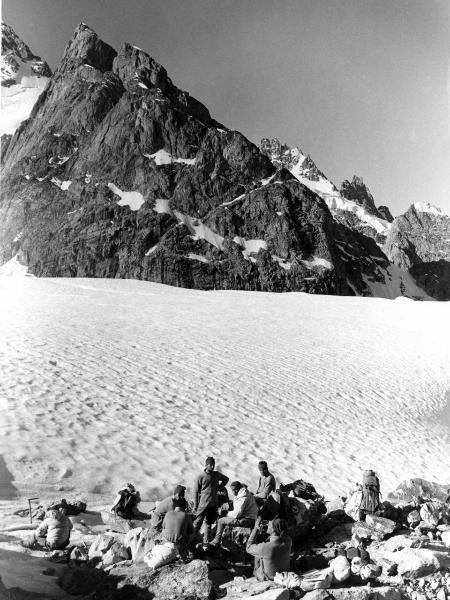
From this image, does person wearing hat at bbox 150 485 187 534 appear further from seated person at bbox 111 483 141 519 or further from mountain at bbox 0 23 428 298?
mountain at bbox 0 23 428 298

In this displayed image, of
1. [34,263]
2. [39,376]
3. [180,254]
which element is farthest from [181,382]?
[34,263]

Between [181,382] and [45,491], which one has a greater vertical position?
[181,382]

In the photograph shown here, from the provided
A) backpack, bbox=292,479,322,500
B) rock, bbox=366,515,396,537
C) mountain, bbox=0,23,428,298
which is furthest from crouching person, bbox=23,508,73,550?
mountain, bbox=0,23,428,298

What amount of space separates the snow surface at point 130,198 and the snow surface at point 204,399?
360 feet

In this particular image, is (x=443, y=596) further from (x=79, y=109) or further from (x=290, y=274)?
(x=79, y=109)

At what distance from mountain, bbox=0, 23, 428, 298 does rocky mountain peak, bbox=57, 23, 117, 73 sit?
680 centimetres

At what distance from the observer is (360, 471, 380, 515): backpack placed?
31.1ft

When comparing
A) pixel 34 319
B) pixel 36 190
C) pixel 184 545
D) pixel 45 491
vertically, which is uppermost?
pixel 36 190

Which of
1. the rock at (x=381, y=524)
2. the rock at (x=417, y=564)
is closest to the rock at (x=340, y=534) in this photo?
the rock at (x=381, y=524)

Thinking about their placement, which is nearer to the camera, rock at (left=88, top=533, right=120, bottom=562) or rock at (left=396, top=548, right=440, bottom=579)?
rock at (left=396, top=548, right=440, bottom=579)

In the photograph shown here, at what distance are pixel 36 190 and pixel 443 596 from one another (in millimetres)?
157464

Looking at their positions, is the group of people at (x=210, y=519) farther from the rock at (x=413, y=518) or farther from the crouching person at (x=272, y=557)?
the rock at (x=413, y=518)

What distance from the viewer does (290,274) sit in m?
140

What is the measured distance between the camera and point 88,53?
17975 cm
